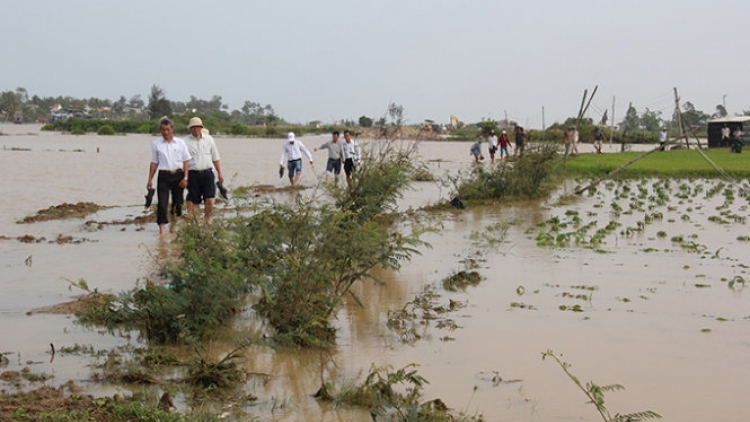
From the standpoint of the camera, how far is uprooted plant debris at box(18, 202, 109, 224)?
13.3m

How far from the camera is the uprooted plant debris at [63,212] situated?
1327 centimetres

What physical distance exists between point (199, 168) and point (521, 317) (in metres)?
5.45

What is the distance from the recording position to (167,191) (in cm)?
Result: 1059

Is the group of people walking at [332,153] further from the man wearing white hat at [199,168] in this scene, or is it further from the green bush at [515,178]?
the man wearing white hat at [199,168]

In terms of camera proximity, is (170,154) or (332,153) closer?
(170,154)

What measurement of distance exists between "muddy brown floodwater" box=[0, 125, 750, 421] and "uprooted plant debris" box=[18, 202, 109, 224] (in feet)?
0.95

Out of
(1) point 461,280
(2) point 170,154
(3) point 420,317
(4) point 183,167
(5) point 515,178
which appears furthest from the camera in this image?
(5) point 515,178

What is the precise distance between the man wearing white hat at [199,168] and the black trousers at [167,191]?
0.56 feet

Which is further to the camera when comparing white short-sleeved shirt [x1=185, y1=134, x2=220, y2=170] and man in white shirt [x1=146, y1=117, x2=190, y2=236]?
white short-sleeved shirt [x1=185, y1=134, x2=220, y2=170]

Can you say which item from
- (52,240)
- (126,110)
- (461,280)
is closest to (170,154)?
(52,240)

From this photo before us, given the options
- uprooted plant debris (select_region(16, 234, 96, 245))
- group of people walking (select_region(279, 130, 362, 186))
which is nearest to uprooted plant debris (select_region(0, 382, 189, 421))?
uprooted plant debris (select_region(16, 234, 96, 245))

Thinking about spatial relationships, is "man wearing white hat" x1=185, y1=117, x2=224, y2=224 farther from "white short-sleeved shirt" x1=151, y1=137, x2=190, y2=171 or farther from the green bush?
the green bush

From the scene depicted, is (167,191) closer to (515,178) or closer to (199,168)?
(199,168)

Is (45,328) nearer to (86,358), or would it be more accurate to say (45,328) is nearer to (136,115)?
(86,358)
